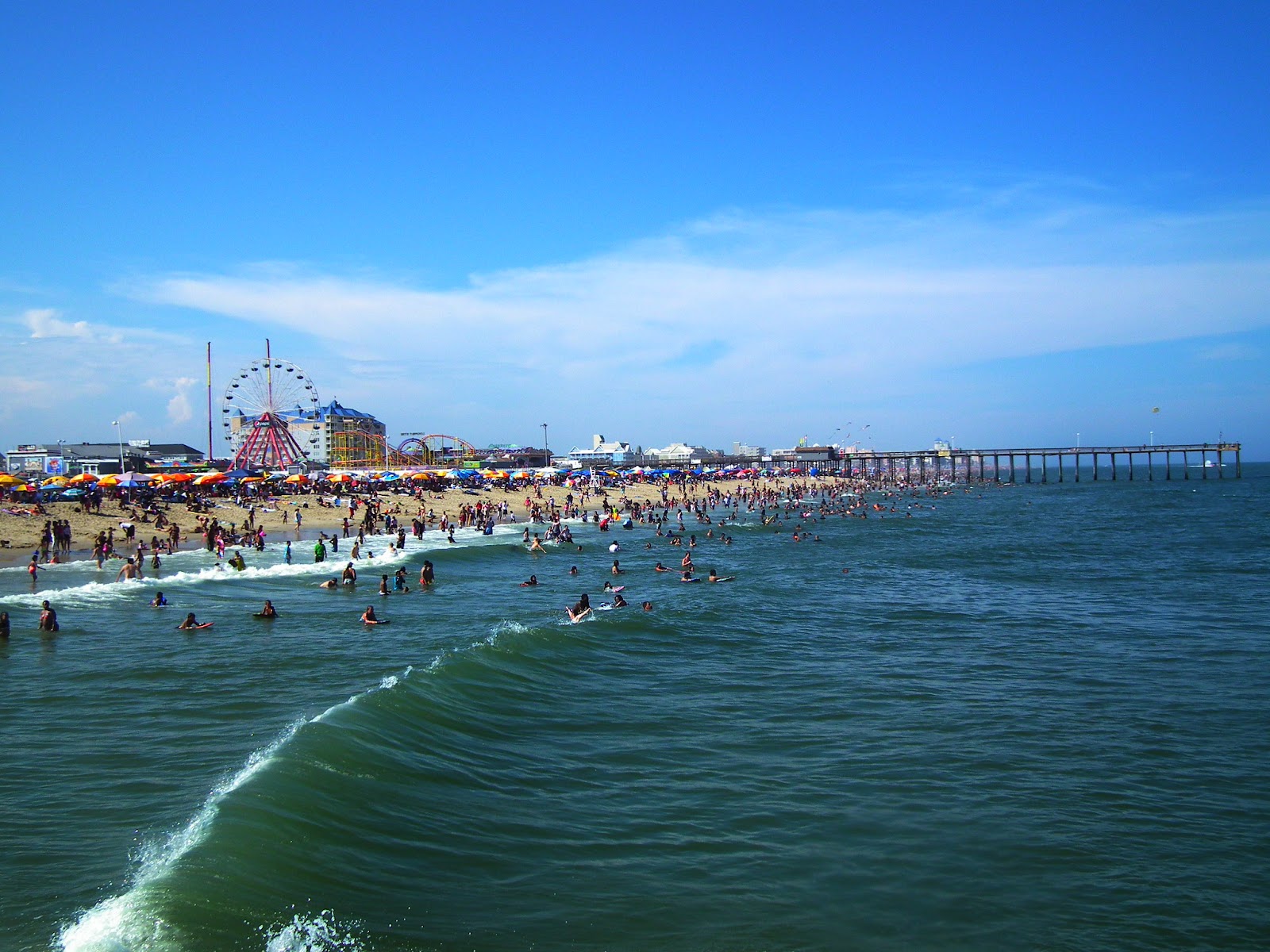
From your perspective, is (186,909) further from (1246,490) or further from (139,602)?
(1246,490)

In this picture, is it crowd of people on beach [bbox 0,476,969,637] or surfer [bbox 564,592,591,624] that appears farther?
crowd of people on beach [bbox 0,476,969,637]

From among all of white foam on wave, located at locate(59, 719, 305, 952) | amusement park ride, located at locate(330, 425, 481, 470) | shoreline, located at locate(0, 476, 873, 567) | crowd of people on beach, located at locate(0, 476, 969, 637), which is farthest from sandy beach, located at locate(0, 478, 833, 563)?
amusement park ride, located at locate(330, 425, 481, 470)

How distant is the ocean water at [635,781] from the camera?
7957mm

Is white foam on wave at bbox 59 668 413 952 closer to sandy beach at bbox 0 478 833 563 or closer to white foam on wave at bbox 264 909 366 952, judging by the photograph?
white foam on wave at bbox 264 909 366 952

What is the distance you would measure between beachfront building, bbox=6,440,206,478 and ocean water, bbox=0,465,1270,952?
239 feet

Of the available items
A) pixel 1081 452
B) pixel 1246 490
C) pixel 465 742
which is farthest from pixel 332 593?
pixel 1081 452

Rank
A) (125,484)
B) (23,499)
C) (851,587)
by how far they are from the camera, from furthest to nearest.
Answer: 1. (125,484)
2. (23,499)
3. (851,587)

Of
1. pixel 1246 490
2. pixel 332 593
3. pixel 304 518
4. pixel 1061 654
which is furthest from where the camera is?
pixel 1246 490

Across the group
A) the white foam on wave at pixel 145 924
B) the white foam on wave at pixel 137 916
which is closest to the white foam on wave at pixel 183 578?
the white foam on wave at pixel 137 916

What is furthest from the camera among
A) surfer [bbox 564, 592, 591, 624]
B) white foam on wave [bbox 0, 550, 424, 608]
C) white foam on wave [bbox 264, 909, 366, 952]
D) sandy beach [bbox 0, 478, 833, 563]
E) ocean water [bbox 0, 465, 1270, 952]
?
sandy beach [bbox 0, 478, 833, 563]

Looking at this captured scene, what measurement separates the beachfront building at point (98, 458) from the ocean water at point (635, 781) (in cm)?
7272

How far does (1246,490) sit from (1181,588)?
8919 centimetres

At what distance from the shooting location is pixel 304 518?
49.8 metres

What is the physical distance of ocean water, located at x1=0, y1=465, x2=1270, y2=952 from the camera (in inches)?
313
